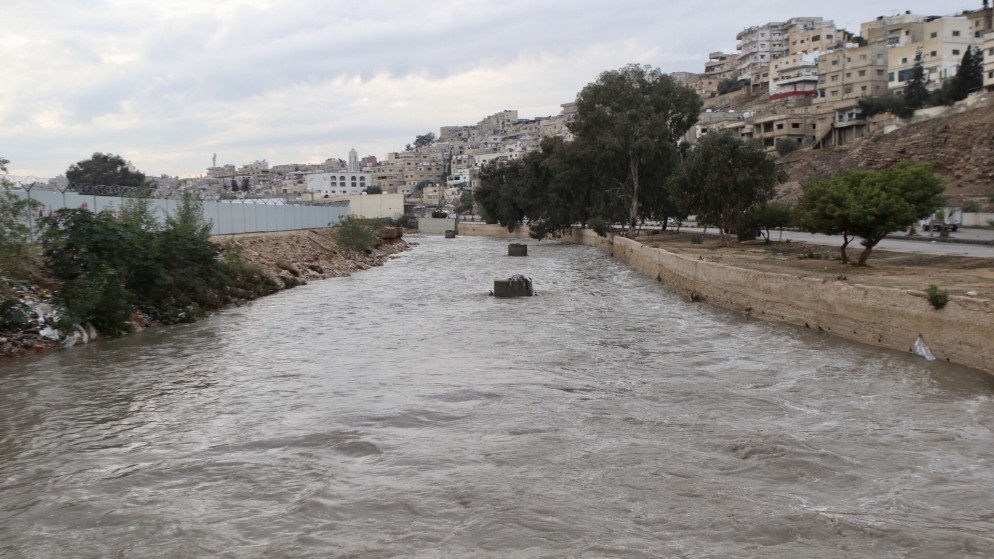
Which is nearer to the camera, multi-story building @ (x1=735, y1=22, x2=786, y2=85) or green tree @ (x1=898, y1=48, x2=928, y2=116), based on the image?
green tree @ (x1=898, y1=48, x2=928, y2=116)

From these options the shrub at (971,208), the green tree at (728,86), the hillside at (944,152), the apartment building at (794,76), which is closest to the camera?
the shrub at (971,208)

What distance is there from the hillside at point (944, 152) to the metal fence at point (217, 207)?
135ft

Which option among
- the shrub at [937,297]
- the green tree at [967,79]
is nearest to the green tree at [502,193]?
the green tree at [967,79]

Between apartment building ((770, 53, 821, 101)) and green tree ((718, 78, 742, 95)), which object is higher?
green tree ((718, 78, 742, 95))

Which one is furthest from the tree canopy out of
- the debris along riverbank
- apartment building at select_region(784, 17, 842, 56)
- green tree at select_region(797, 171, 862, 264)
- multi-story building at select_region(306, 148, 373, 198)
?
multi-story building at select_region(306, 148, 373, 198)

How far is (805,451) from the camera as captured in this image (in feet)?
25.4

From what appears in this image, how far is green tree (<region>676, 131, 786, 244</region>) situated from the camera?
104 ft

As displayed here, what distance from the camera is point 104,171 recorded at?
59.0 meters

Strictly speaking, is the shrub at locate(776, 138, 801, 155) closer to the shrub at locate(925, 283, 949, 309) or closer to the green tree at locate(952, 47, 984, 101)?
the green tree at locate(952, 47, 984, 101)

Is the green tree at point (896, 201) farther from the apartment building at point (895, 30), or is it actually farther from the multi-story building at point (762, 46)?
the multi-story building at point (762, 46)

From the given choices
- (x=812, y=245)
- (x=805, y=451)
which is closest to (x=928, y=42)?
→ (x=812, y=245)

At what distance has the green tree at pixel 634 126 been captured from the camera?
48.7 m

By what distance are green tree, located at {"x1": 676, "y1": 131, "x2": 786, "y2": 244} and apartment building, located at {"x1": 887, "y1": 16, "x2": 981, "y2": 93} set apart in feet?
188

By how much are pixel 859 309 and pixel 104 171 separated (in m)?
61.4
